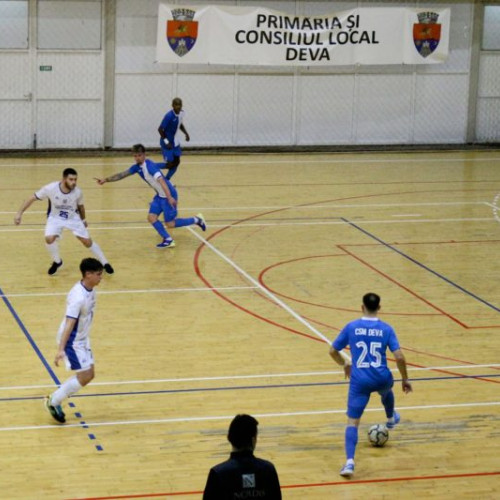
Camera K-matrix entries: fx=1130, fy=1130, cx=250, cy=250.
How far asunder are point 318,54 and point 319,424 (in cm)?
2210

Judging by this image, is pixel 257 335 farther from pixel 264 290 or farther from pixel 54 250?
pixel 54 250

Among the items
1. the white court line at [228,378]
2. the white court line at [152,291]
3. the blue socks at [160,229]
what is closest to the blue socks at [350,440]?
the white court line at [228,378]

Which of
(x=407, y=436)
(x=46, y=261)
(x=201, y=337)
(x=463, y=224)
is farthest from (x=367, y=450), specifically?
(x=463, y=224)

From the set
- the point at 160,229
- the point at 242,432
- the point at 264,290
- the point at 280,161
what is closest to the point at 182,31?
the point at 280,161

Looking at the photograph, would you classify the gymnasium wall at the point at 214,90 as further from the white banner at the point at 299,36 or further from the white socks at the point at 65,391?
the white socks at the point at 65,391

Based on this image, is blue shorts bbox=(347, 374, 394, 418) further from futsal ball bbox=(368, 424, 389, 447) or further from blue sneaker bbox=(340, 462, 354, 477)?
futsal ball bbox=(368, 424, 389, 447)

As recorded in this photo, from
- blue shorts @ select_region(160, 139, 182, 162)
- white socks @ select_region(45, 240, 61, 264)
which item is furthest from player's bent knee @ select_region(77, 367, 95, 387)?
blue shorts @ select_region(160, 139, 182, 162)

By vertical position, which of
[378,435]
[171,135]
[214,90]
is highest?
[214,90]

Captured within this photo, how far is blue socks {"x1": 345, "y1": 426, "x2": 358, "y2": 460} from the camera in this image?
11.5 metres

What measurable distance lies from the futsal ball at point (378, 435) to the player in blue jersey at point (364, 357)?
2.55ft

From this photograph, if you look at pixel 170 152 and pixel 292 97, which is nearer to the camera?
pixel 170 152

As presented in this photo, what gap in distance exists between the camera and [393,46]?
3434 cm

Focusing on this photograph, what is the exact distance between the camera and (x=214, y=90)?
33500mm

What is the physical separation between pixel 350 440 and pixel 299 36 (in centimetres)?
2339
